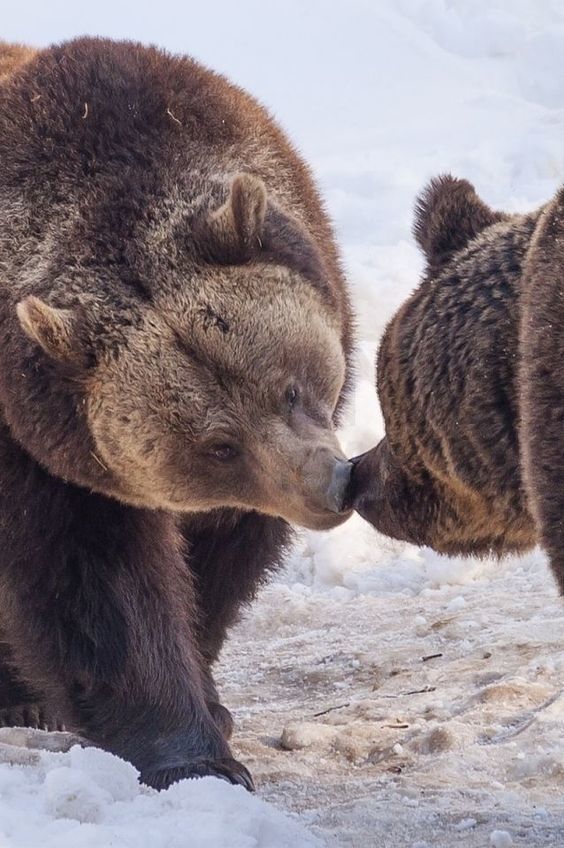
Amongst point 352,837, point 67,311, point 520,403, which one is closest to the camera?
point 520,403

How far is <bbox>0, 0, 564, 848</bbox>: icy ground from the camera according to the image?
13.9 ft

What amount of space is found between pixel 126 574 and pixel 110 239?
3.59ft

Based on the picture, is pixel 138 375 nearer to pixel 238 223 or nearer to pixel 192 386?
pixel 192 386

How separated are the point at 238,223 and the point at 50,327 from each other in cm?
70

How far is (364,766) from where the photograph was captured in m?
5.44

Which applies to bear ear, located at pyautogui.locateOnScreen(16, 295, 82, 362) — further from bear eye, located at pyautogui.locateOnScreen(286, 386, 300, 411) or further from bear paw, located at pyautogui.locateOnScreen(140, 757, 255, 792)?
bear paw, located at pyautogui.locateOnScreen(140, 757, 255, 792)

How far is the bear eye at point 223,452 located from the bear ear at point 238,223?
1.96 ft

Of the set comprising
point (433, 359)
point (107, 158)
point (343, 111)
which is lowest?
point (343, 111)

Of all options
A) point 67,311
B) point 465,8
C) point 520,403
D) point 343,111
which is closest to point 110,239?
point 67,311

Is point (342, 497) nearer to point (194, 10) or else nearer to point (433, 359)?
point (433, 359)

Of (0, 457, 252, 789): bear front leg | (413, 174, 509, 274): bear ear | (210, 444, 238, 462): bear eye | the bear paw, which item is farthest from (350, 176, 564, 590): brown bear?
the bear paw

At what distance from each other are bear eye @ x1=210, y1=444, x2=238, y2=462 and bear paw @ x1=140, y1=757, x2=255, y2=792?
989mm

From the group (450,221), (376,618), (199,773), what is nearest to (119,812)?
(199,773)

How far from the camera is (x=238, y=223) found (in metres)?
5.06
